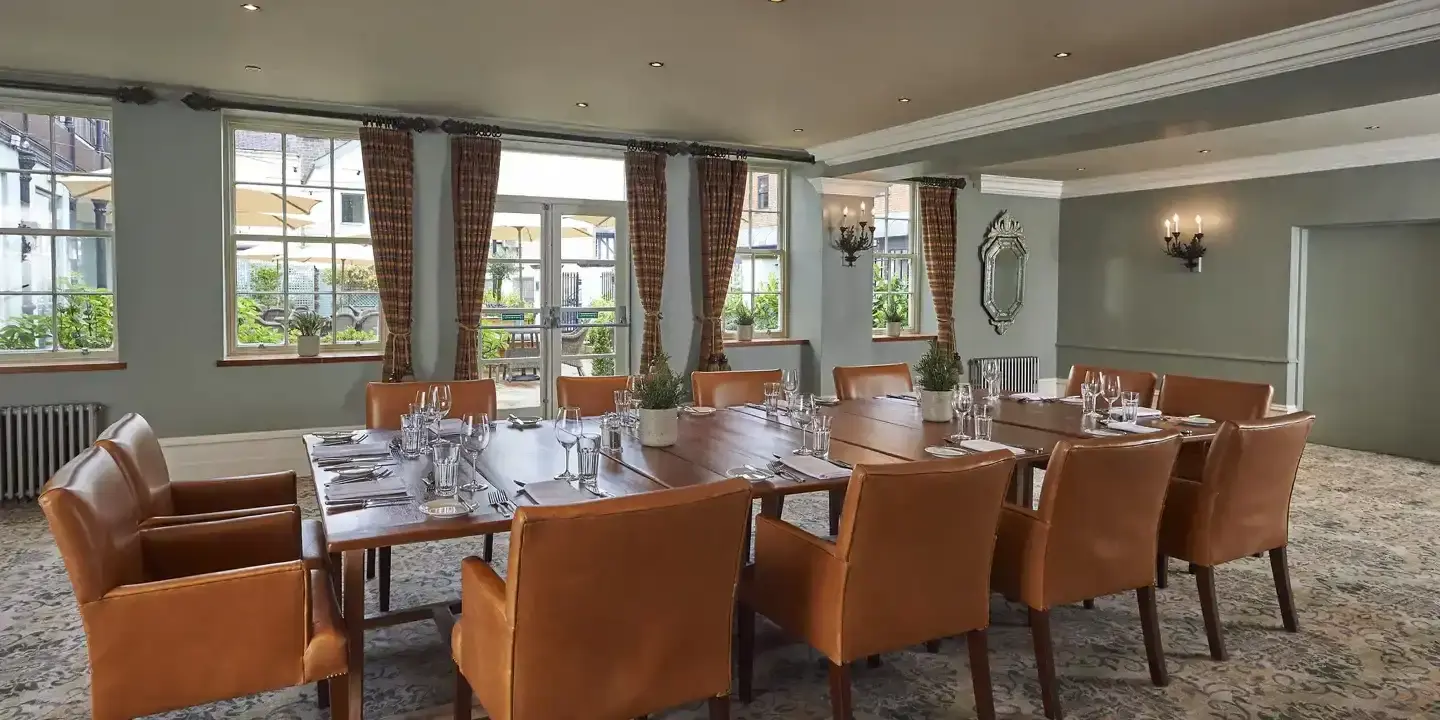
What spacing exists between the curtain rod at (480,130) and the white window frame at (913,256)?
4.63 feet

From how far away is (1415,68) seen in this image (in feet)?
12.4

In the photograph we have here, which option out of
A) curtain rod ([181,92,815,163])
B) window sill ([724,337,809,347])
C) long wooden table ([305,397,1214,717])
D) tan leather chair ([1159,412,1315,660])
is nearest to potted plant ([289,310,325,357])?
curtain rod ([181,92,815,163])

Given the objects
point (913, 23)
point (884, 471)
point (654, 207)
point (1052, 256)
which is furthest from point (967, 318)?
point (884, 471)

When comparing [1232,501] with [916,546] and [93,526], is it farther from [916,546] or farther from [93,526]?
[93,526]

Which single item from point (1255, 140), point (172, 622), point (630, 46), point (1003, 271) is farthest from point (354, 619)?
point (1003, 271)

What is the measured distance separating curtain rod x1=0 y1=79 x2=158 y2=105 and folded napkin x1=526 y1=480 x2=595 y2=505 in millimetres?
4338

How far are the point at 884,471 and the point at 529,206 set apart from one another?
16.4 feet

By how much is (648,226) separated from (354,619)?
16.0ft

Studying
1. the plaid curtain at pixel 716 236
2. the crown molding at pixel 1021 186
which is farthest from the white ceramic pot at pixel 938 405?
the crown molding at pixel 1021 186

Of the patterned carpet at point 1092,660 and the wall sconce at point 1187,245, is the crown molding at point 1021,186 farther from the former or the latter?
the patterned carpet at point 1092,660

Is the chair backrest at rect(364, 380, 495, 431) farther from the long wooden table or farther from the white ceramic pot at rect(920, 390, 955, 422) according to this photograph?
the white ceramic pot at rect(920, 390, 955, 422)

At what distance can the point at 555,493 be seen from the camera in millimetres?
2502

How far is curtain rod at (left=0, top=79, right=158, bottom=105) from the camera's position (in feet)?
16.4

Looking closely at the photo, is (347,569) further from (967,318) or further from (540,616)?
(967,318)
